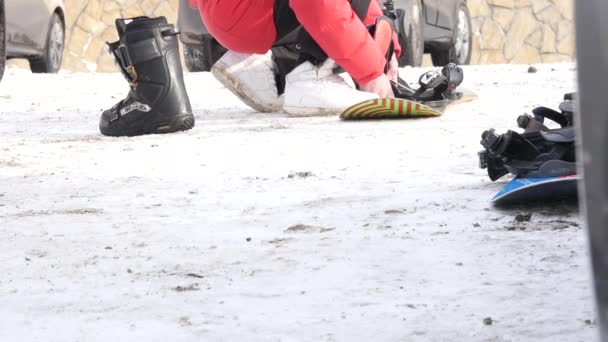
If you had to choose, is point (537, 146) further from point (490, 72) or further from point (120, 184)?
point (490, 72)

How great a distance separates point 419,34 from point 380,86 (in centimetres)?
277

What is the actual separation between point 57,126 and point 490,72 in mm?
2874

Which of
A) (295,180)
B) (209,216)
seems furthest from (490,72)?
(209,216)

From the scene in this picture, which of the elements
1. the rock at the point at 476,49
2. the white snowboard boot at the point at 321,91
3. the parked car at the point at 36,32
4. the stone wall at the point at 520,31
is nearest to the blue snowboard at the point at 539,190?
the white snowboard boot at the point at 321,91

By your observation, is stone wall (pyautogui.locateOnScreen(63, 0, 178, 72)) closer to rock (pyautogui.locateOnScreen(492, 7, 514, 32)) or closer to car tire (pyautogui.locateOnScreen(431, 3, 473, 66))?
rock (pyautogui.locateOnScreen(492, 7, 514, 32))

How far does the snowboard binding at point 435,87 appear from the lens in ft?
13.0

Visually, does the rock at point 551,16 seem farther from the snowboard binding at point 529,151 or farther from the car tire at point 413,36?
the snowboard binding at point 529,151

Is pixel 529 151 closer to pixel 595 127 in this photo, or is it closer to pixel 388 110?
pixel 595 127

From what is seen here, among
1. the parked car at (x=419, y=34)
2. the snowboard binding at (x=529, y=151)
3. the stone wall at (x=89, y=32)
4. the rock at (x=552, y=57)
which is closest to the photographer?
the snowboard binding at (x=529, y=151)

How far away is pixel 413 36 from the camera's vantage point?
6.38 m

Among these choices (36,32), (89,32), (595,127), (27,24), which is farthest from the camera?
(89,32)

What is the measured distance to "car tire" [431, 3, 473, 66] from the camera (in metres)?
7.49

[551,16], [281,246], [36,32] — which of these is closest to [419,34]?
[36,32]

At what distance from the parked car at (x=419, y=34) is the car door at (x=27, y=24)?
972 mm
